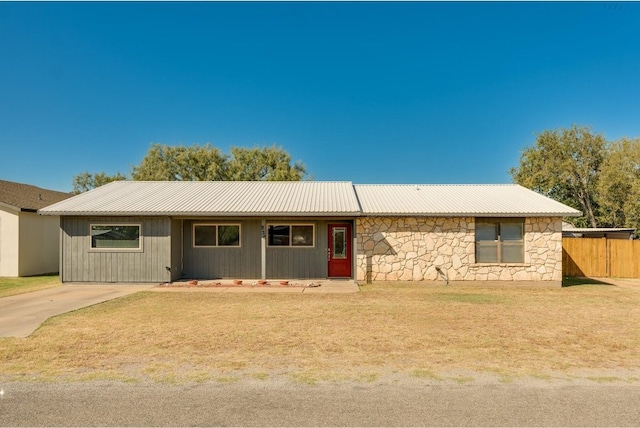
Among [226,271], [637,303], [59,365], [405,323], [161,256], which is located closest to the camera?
[59,365]

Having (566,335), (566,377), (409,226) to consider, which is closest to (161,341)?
(566,377)

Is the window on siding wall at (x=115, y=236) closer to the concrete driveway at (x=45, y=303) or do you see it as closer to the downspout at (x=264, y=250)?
the concrete driveway at (x=45, y=303)

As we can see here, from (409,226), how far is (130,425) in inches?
459

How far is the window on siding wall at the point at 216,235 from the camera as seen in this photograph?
1466 cm

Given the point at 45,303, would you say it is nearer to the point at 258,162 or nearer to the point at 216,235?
the point at 216,235

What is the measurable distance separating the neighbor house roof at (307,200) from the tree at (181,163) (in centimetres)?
1918

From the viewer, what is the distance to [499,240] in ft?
45.9

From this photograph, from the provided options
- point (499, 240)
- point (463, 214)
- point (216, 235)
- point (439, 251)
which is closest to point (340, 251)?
point (439, 251)

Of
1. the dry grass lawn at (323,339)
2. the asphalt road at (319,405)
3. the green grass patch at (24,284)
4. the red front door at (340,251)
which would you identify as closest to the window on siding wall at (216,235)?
the red front door at (340,251)

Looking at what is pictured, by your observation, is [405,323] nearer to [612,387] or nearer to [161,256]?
[612,387]

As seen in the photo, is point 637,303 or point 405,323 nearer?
point 405,323

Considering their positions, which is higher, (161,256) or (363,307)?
(161,256)

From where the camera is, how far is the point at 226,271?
14.6m

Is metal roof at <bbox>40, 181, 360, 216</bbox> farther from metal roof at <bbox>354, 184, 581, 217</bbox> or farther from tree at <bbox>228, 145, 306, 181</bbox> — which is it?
tree at <bbox>228, 145, 306, 181</bbox>
